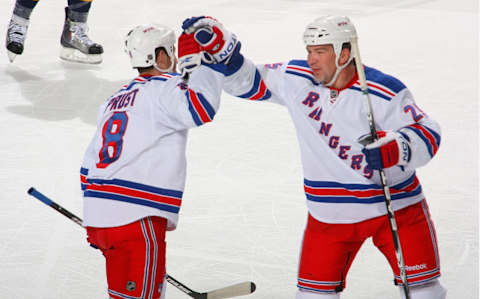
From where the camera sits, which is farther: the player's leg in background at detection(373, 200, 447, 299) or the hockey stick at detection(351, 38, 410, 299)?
the player's leg in background at detection(373, 200, 447, 299)

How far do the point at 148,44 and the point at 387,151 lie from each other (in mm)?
825

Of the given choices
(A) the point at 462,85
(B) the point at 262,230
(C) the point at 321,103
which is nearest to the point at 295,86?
(C) the point at 321,103

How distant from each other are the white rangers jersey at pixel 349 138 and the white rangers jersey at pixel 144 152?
0.75 feet

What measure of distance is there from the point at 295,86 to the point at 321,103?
4.3 inches

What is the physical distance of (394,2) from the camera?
8.97 meters

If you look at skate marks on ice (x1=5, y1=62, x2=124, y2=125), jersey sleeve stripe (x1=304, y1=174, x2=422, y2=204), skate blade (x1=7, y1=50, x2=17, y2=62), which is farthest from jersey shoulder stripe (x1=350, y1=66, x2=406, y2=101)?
skate blade (x1=7, y1=50, x2=17, y2=62)

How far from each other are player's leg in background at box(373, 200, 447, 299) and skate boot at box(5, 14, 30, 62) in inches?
179

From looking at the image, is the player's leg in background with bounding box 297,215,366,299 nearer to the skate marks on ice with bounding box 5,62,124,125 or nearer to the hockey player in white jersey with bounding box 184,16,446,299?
the hockey player in white jersey with bounding box 184,16,446,299

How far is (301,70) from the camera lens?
7.72ft

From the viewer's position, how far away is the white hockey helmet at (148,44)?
2.40 m

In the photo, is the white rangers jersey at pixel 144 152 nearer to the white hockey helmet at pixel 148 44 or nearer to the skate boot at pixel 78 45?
the white hockey helmet at pixel 148 44

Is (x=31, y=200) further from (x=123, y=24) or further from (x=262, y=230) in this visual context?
(x=123, y=24)

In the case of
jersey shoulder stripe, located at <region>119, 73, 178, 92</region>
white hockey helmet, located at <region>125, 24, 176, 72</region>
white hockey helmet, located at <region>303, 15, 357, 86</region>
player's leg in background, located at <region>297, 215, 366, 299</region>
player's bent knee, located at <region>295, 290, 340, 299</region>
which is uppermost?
white hockey helmet, located at <region>303, 15, 357, 86</region>

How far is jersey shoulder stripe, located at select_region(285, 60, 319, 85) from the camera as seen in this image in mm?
2326
